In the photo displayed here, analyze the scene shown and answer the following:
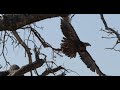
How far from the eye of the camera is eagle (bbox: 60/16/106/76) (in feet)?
10.6

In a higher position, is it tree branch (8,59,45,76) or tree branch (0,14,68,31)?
tree branch (0,14,68,31)

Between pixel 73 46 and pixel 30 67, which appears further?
pixel 73 46

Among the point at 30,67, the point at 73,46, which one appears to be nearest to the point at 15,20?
the point at 30,67

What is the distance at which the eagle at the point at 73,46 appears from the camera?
3.22 metres

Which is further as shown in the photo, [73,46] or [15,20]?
[73,46]

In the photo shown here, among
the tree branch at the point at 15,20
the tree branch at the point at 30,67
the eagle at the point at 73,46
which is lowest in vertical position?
the tree branch at the point at 30,67

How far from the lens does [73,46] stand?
10.5 ft

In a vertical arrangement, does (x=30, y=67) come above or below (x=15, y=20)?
below

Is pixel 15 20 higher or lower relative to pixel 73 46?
higher

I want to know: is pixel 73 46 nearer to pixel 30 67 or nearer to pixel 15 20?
pixel 30 67

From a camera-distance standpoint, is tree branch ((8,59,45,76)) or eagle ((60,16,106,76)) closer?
tree branch ((8,59,45,76))

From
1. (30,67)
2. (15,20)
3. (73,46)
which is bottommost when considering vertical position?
(30,67)

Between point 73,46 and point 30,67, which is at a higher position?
point 73,46
